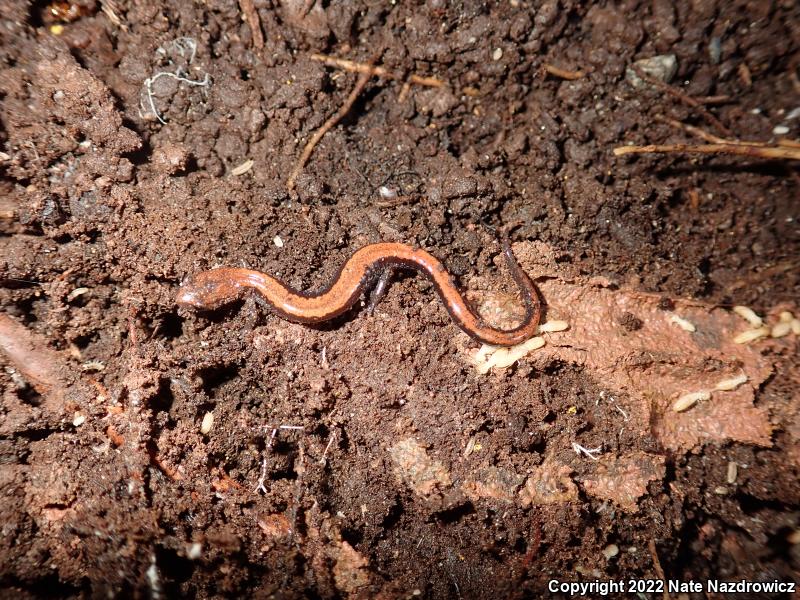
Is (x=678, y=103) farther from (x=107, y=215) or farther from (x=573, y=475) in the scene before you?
(x=107, y=215)

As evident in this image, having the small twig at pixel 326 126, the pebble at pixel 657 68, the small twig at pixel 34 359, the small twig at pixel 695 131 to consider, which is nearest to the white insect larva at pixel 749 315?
the small twig at pixel 695 131

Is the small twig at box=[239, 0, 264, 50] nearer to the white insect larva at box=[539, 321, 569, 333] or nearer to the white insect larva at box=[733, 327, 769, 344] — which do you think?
the white insect larva at box=[539, 321, 569, 333]

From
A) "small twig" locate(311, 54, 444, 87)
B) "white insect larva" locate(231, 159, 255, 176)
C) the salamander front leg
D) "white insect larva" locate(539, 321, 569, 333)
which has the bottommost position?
"white insect larva" locate(539, 321, 569, 333)

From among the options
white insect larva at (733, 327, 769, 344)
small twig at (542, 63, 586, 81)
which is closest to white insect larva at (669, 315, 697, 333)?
white insect larva at (733, 327, 769, 344)

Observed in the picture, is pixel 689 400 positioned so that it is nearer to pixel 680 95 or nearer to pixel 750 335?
pixel 750 335

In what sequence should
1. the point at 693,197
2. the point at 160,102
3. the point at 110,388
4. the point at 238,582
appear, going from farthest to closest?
the point at 693,197 < the point at 160,102 < the point at 110,388 < the point at 238,582

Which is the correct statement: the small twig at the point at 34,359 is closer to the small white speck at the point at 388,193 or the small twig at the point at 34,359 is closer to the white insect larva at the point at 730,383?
the small white speck at the point at 388,193

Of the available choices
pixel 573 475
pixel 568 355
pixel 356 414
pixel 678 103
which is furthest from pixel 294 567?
pixel 678 103
